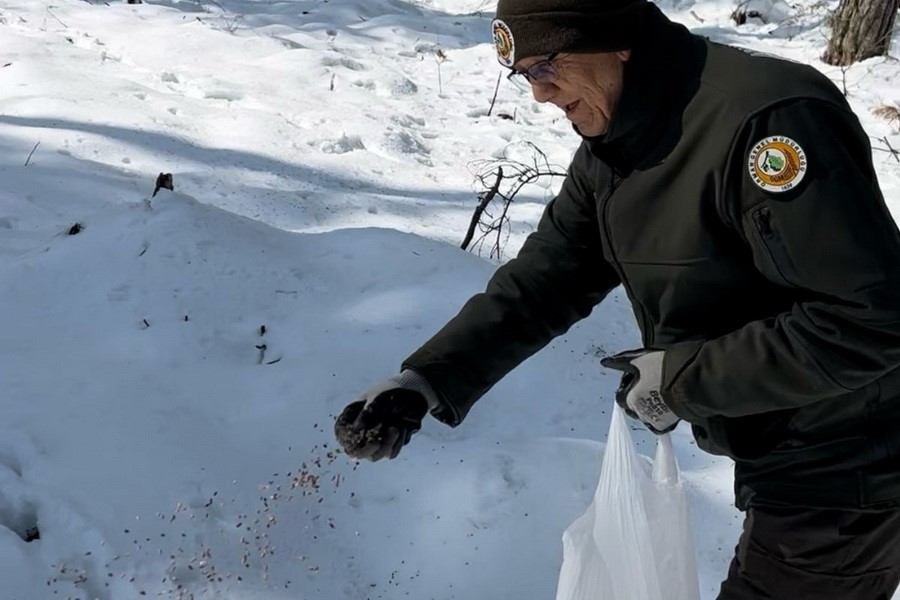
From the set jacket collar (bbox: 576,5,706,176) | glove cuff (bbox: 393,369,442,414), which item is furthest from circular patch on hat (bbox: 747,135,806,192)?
glove cuff (bbox: 393,369,442,414)

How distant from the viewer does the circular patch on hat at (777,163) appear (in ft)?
4.08

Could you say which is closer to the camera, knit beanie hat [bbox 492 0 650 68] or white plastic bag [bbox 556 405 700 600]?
knit beanie hat [bbox 492 0 650 68]

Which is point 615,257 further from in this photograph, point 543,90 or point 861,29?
point 861,29

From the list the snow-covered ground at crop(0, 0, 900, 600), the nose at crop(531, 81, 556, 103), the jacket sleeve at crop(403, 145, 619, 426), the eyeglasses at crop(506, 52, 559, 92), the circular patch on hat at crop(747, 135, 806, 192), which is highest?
the circular patch on hat at crop(747, 135, 806, 192)

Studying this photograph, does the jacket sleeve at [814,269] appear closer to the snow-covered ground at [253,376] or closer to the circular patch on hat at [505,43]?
the circular patch on hat at [505,43]

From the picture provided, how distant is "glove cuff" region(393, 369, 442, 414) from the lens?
1795 mm

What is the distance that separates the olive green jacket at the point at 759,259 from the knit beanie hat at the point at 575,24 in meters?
0.04

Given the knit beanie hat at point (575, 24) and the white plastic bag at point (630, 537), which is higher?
the knit beanie hat at point (575, 24)

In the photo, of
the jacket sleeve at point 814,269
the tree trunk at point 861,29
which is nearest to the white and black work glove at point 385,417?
the jacket sleeve at point 814,269

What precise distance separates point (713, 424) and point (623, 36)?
25.2 inches

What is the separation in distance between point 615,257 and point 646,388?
0.76 ft

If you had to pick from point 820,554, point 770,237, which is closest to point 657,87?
point 770,237

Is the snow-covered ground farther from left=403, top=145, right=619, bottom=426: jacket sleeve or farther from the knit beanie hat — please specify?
the knit beanie hat

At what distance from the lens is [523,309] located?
1.86m
